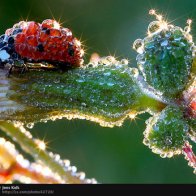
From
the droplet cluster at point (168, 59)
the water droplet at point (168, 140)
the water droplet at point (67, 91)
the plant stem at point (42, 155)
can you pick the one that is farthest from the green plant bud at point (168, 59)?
the plant stem at point (42, 155)

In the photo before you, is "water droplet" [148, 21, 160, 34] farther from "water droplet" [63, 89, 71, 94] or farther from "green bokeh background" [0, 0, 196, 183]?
"green bokeh background" [0, 0, 196, 183]

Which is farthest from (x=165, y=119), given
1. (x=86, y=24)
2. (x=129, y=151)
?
(x=86, y=24)

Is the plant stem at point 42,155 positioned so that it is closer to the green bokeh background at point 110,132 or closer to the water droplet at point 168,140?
the water droplet at point 168,140

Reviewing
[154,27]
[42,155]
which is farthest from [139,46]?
[42,155]

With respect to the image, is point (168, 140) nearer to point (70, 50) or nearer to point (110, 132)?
point (70, 50)

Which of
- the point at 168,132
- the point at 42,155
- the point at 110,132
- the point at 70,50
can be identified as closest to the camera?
the point at 168,132

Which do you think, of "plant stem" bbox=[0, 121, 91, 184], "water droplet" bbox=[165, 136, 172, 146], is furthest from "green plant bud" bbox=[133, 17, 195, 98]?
"plant stem" bbox=[0, 121, 91, 184]

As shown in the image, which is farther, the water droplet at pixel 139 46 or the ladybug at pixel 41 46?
the ladybug at pixel 41 46
